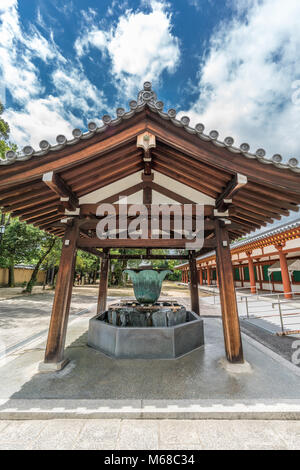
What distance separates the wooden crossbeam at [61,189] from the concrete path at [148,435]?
118 inches

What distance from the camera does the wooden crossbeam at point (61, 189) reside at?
288cm

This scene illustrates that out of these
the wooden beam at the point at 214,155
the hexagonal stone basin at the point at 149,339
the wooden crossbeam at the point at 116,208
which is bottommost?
the hexagonal stone basin at the point at 149,339

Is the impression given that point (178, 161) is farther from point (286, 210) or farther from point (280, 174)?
point (286, 210)

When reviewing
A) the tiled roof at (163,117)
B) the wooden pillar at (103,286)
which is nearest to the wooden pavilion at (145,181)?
the tiled roof at (163,117)

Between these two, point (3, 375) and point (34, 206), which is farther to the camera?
point (34, 206)

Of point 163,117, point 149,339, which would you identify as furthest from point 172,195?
point 149,339

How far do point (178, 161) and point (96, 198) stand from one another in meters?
1.92

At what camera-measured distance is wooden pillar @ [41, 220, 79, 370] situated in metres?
3.37

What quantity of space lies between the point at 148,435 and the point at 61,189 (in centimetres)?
339

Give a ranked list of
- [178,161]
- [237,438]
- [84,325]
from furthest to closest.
Answer: [84,325] < [178,161] < [237,438]

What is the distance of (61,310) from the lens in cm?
346

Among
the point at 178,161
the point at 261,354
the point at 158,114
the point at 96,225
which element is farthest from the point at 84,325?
the point at 158,114

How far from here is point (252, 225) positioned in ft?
15.8

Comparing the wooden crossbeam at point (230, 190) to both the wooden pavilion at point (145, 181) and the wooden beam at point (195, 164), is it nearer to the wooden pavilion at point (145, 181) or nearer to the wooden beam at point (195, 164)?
the wooden pavilion at point (145, 181)
